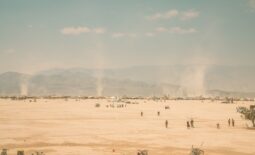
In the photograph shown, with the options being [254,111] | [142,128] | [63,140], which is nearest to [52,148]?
[63,140]

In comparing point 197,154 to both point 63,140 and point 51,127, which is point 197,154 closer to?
point 63,140

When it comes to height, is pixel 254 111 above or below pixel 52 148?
above

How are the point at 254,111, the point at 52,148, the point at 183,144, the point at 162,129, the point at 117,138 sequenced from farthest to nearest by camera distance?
the point at 254,111
the point at 162,129
the point at 117,138
the point at 183,144
the point at 52,148

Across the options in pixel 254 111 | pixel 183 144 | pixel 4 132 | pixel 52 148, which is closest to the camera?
pixel 52 148

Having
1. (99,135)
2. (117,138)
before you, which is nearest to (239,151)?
(117,138)

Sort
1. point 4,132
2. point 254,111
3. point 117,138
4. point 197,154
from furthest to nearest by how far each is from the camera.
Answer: point 254,111 → point 4,132 → point 117,138 → point 197,154

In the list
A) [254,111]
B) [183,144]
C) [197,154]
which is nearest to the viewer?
[197,154]

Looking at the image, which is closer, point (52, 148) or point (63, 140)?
point (52, 148)

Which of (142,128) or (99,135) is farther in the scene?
(142,128)

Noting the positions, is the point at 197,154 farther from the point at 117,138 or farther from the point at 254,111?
the point at 254,111
